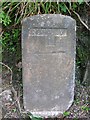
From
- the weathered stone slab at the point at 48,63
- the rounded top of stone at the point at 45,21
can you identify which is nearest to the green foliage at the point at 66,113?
the weathered stone slab at the point at 48,63

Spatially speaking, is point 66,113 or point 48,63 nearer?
point 48,63

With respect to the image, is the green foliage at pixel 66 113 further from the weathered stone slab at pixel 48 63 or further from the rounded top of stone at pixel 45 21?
the rounded top of stone at pixel 45 21

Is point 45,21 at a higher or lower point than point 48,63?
higher

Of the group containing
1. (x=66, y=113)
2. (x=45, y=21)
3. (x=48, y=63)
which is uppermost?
(x=45, y=21)

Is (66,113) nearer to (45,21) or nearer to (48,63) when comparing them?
(48,63)

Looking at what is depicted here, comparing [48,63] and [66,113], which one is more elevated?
[48,63]

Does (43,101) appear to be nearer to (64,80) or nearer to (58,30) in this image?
(64,80)

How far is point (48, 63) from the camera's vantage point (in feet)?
7.85

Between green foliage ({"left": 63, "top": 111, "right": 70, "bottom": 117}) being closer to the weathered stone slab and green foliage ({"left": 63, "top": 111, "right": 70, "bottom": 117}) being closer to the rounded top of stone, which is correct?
the weathered stone slab

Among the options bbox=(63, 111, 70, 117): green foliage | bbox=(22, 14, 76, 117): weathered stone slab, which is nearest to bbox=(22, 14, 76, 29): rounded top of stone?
bbox=(22, 14, 76, 117): weathered stone slab

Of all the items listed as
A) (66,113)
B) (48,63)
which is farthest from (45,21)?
(66,113)

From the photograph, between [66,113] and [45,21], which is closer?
[45,21]

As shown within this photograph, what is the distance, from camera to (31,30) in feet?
7.67

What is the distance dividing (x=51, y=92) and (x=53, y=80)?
0.09 metres
